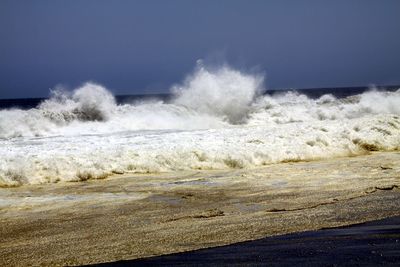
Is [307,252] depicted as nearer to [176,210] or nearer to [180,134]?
[176,210]

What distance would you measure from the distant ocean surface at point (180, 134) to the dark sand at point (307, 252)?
21.0 ft


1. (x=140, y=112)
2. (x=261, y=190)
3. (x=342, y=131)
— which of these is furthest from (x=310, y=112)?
(x=261, y=190)

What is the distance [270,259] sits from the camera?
16.7 feet

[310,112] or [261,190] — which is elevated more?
[310,112]

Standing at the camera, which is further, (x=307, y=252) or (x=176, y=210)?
(x=176, y=210)

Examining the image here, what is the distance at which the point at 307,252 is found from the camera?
208 inches

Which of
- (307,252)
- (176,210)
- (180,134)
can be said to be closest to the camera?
(307,252)

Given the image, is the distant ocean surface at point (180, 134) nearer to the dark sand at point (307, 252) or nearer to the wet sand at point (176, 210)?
the wet sand at point (176, 210)

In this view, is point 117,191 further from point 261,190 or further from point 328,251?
point 328,251

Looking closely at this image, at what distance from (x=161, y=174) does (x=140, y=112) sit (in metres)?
13.6

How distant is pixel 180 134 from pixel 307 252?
40.3 ft

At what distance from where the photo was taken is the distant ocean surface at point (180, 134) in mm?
12133

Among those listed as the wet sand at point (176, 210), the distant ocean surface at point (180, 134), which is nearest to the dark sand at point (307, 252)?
the wet sand at point (176, 210)

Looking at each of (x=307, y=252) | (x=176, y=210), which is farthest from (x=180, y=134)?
(x=307, y=252)
